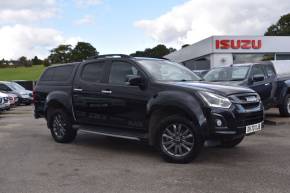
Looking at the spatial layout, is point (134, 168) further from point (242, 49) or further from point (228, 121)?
point (242, 49)

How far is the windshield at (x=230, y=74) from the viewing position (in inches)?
435

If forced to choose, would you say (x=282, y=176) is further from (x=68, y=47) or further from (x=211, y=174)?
(x=68, y=47)

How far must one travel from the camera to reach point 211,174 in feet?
19.1

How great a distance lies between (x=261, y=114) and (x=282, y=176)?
153 cm

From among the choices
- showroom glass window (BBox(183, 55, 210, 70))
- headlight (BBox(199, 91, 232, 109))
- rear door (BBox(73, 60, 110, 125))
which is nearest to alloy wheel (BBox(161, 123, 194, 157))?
headlight (BBox(199, 91, 232, 109))

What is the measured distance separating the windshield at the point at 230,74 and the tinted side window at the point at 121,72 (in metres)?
4.34

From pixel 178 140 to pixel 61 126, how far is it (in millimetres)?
3373

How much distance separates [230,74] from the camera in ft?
37.2

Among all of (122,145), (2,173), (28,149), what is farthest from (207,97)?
(28,149)

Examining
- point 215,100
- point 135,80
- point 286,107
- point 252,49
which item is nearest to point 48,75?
point 135,80

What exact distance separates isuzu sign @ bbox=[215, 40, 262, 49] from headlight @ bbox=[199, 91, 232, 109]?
2613 centimetres

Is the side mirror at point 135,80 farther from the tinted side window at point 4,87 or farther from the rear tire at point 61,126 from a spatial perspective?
the tinted side window at point 4,87

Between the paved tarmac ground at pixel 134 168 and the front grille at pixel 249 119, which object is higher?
the front grille at pixel 249 119

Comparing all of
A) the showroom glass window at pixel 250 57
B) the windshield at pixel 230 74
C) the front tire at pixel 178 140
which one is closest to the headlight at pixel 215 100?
the front tire at pixel 178 140
